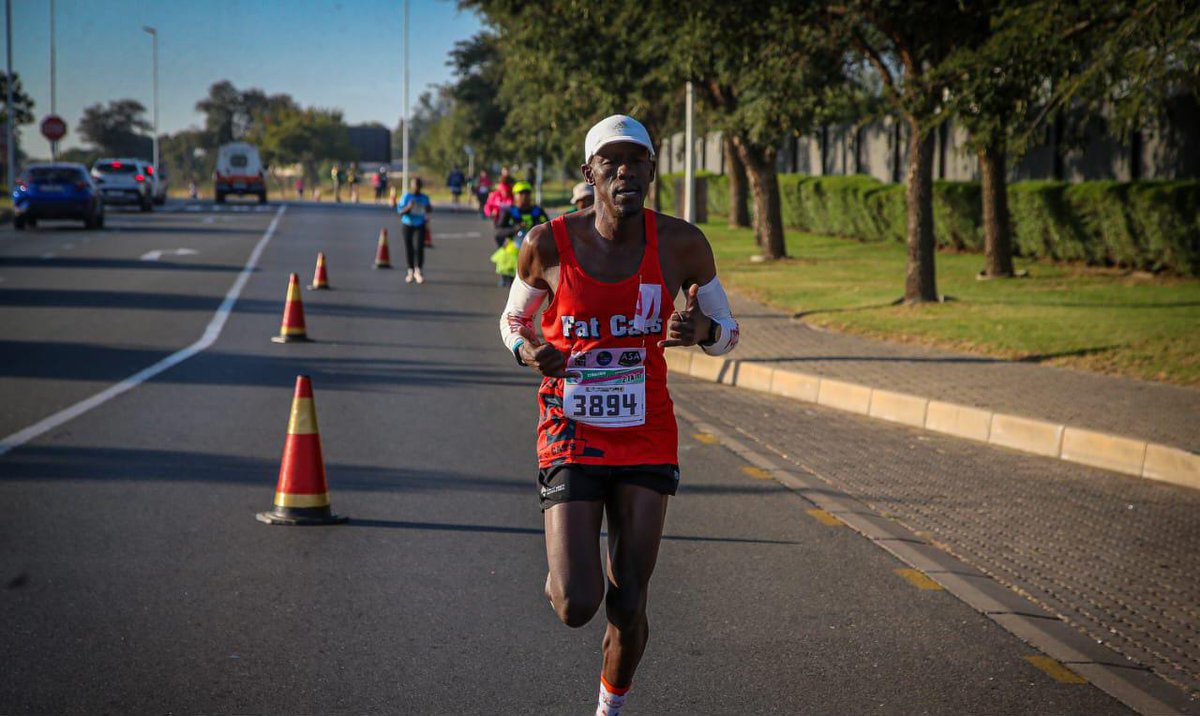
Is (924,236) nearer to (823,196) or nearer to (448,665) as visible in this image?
(448,665)

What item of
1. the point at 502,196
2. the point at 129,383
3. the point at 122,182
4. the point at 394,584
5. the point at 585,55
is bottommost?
the point at 394,584

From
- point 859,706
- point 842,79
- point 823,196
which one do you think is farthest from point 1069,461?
point 823,196

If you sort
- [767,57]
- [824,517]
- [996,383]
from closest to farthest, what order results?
[824,517]
[996,383]
[767,57]

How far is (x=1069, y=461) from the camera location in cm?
1036

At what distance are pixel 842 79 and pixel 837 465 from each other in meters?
12.6

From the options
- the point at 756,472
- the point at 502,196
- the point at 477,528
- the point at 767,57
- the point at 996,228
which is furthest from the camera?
the point at 502,196

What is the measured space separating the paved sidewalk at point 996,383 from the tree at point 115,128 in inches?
5090

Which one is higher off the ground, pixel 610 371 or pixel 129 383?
pixel 610 371

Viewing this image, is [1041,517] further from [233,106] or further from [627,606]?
[233,106]

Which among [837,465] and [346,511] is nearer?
[346,511]

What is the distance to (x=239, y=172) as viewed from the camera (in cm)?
6500

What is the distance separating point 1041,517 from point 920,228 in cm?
1159

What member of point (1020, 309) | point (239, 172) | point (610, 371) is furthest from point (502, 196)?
point (239, 172)

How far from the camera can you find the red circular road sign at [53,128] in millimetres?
62625
